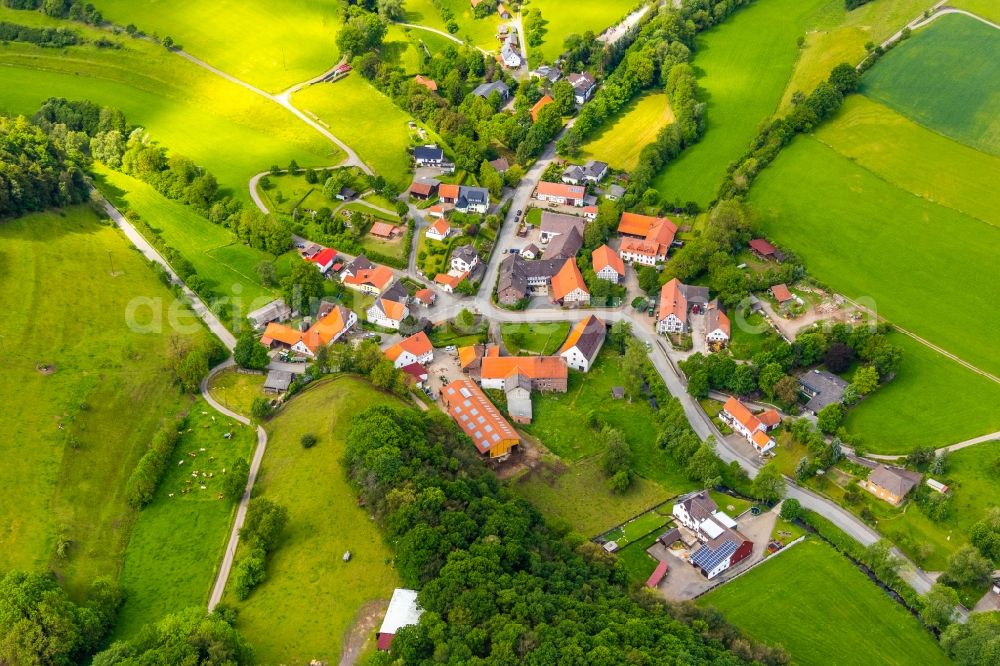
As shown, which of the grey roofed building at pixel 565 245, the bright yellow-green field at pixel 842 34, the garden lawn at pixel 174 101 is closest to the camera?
the grey roofed building at pixel 565 245

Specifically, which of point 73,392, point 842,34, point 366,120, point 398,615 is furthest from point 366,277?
point 842,34

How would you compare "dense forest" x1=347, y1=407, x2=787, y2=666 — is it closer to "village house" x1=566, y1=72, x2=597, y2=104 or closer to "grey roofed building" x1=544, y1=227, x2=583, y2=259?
"grey roofed building" x1=544, y1=227, x2=583, y2=259

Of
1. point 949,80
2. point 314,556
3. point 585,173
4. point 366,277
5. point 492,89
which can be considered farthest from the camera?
point 492,89

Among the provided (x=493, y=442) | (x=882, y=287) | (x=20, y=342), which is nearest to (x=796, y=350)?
(x=882, y=287)

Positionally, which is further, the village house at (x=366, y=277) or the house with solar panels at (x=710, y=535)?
the village house at (x=366, y=277)

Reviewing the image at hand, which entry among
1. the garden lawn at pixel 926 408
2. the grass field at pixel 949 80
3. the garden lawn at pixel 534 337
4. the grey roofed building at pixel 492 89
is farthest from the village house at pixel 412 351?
the grass field at pixel 949 80

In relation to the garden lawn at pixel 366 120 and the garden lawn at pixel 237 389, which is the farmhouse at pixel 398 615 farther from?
the garden lawn at pixel 366 120

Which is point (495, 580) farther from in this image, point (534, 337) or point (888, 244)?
point (888, 244)
